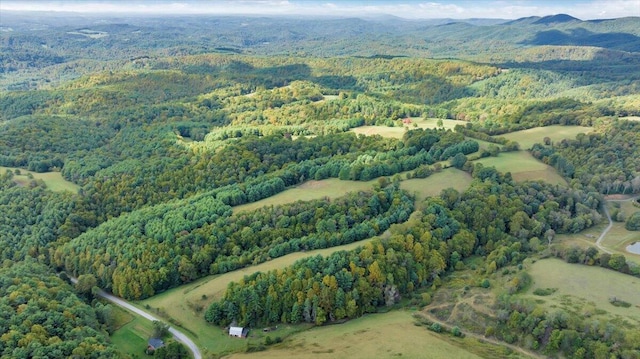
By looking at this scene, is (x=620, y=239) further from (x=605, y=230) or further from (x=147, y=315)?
(x=147, y=315)

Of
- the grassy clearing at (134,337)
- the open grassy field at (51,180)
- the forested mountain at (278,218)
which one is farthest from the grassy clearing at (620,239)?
the open grassy field at (51,180)

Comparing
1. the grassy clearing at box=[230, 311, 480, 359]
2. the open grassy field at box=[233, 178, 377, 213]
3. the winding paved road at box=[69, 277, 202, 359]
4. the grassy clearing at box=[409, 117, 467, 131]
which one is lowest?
the winding paved road at box=[69, 277, 202, 359]

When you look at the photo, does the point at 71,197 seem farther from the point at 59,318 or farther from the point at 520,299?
the point at 520,299

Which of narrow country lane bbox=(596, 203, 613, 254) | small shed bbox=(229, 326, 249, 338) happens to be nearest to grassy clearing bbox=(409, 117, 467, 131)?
narrow country lane bbox=(596, 203, 613, 254)

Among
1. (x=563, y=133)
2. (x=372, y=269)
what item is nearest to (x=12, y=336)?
(x=372, y=269)

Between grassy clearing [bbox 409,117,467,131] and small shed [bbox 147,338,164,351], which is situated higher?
grassy clearing [bbox 409,117,467,131]

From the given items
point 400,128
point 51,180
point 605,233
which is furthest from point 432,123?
point 51,180

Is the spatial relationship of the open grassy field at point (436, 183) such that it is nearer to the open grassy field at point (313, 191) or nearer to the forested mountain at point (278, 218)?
the forested mountain at point (278, 218)

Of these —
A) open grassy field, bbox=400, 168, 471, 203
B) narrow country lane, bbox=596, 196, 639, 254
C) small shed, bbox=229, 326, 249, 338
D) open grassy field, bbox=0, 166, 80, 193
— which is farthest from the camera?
open grassy field, bbox=0, 166, 80, 193

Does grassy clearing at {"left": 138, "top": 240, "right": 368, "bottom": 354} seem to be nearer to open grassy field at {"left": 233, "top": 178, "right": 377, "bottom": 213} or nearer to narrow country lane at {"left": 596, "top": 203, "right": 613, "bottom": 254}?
open grassy field at {"left": 233, "top": 178, "right": 377, "bottom": 213}
